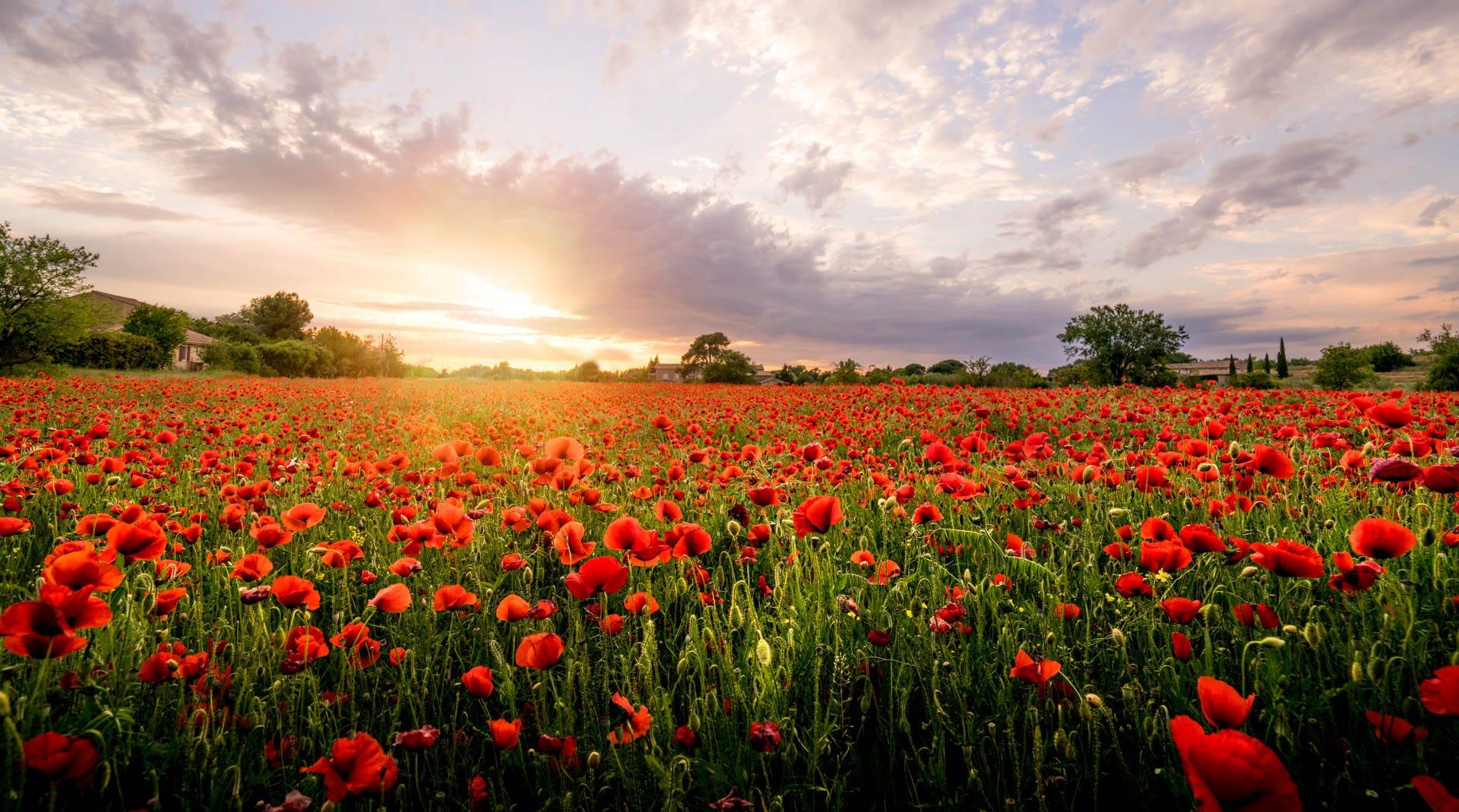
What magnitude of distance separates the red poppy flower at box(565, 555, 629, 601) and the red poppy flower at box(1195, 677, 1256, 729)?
1.41 metres

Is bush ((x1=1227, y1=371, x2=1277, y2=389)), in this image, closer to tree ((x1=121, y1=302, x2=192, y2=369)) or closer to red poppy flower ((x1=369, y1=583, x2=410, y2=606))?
red poppy flower ((x1=369, y1=583, x2=410, y2=606))

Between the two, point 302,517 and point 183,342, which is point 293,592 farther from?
point 183,342

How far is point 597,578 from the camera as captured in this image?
1.81m

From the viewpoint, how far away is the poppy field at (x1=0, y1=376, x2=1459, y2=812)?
1472mm

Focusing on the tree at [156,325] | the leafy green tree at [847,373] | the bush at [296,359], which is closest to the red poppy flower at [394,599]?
the leafy green tree at [847,373]

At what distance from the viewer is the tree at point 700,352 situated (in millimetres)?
65125

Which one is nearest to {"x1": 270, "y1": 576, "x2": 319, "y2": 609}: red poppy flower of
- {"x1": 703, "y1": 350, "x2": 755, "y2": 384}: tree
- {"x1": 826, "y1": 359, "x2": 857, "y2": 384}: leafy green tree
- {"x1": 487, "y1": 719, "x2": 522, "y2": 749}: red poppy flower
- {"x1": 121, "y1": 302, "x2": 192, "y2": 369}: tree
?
{"x1": 487, "y1": 719, "x2": 522, "y2": 749}: red poppy flower

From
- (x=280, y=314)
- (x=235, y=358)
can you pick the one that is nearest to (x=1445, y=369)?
(x=235, y=358)

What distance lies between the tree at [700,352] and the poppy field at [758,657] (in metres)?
61.3

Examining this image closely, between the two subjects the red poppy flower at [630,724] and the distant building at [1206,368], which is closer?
the red poppy flower at [630,724]

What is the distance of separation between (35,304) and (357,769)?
42778 millimetres

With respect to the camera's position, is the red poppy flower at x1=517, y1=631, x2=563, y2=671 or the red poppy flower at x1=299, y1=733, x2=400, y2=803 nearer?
the red poppy flower at x1=299, y1=733, x2=400, y2=803

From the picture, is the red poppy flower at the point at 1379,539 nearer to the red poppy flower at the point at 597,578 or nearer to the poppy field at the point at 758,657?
the poppy field at the point at 758,657

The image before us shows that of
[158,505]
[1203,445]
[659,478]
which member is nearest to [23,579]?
[158,505]
